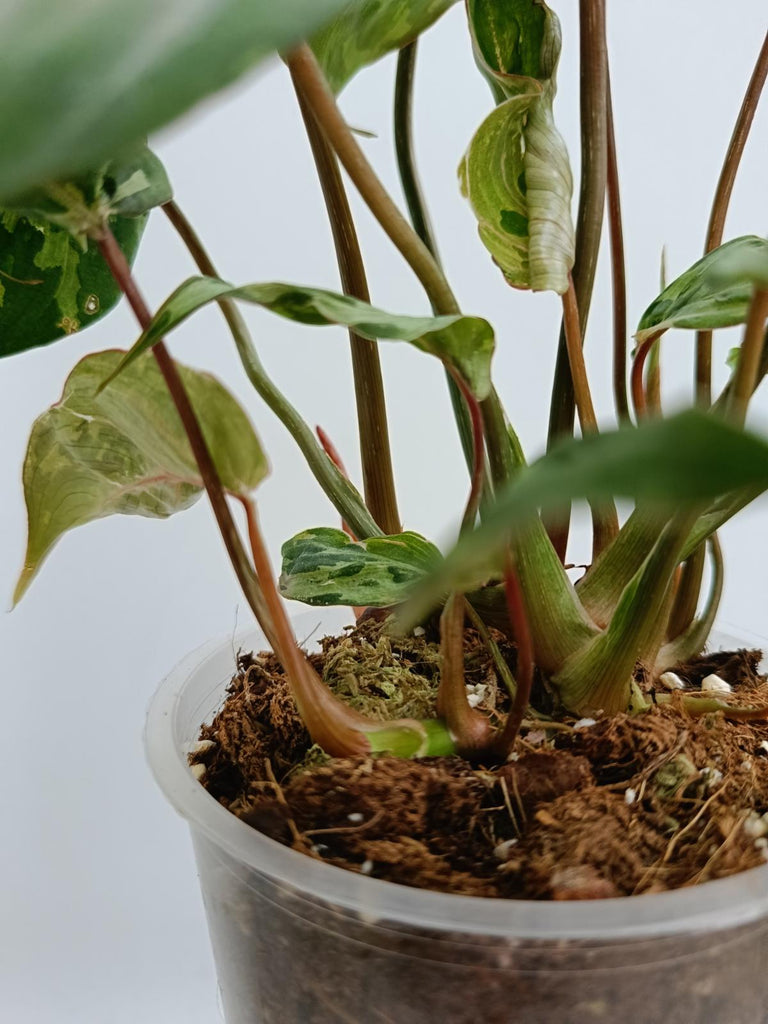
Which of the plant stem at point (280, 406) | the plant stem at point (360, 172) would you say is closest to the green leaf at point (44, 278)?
the plant stem at point (280, 406)

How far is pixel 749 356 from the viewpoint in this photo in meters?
0.28

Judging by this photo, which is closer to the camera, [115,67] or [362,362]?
[115,67]

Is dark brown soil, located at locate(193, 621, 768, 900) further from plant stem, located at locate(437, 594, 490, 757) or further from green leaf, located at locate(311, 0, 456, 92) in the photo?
green leaf, located at locate(311, 0, 456, 92)

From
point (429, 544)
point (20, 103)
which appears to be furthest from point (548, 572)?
point (20, 103)

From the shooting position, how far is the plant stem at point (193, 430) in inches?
11.5

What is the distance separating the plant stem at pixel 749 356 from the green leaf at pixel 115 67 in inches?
6.1

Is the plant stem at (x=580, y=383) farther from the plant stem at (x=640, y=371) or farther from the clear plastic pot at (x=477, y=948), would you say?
the clear plastic pot at (x=477, y=948)

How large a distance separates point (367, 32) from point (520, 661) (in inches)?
9.7

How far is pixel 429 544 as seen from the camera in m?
0.38

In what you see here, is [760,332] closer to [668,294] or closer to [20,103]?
[668,294]

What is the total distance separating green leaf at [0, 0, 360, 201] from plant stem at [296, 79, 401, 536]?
258 mm

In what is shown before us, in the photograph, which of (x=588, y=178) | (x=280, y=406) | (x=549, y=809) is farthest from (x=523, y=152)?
(x=549, y=809)

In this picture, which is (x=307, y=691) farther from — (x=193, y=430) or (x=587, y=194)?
(x=587, y=194)

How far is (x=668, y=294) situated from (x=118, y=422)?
0.76ft
